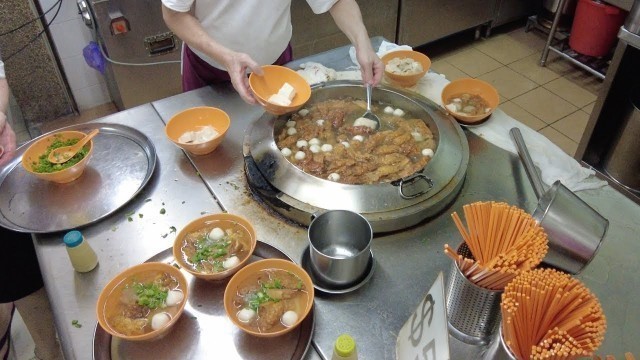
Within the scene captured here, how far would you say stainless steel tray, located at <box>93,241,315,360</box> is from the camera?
1.13m

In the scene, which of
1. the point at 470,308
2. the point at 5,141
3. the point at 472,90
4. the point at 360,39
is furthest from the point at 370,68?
the point at 5,141

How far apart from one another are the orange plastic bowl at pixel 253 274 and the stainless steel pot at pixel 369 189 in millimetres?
225

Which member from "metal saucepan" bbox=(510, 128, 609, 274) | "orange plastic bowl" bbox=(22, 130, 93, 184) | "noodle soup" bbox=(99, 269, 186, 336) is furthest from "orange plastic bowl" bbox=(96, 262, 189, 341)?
"metal saucepan" bbox=(510, 128, 609, 274)

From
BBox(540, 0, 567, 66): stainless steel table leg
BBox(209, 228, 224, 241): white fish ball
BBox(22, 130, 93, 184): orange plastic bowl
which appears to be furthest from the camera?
BBox(540, 0, 567, 66): stainless steel table leg

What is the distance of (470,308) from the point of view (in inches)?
42.6

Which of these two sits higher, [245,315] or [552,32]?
[245,315]

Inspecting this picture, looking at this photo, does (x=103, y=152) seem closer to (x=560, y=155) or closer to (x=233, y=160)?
(x=233, y=160)

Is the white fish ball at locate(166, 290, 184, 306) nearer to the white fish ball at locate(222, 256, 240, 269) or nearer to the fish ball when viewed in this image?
the white fish ball at locate(222, 256, 240, 269)

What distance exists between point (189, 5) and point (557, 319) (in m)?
1.55

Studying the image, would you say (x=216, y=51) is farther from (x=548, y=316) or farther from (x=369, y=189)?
(x=548, y=316)

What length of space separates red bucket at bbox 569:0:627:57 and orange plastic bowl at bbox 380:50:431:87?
2458 millimetres

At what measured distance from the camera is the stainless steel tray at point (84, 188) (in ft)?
4.77

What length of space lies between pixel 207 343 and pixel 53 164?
0.87 metres

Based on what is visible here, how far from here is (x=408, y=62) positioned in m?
2.06
